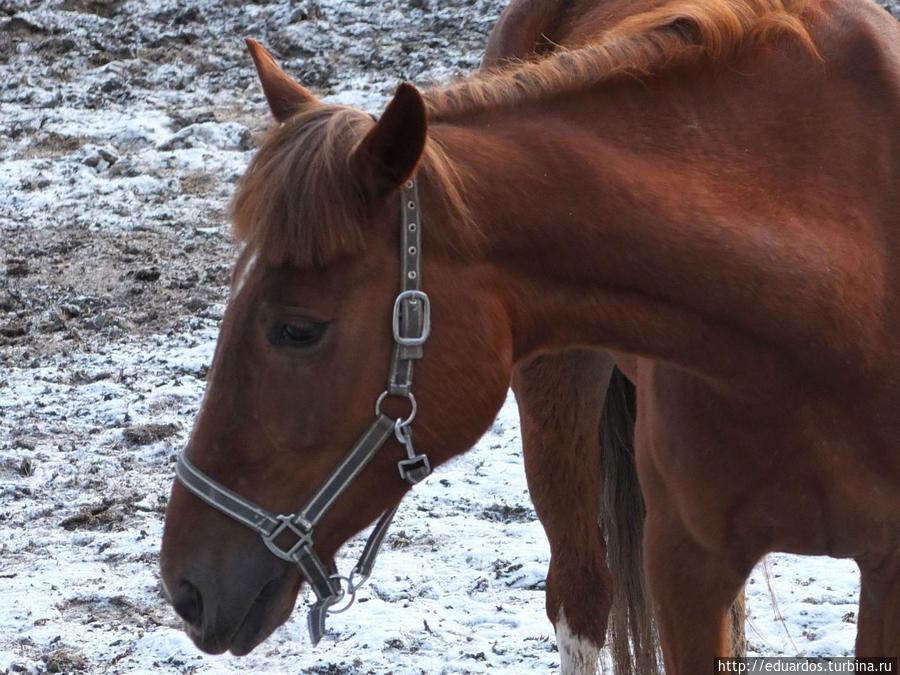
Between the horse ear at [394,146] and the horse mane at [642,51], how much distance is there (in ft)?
0.79

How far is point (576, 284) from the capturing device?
1974 millimetres

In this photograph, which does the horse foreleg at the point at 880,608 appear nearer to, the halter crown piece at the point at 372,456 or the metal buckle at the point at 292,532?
the halter crown piece at the point at 372,456

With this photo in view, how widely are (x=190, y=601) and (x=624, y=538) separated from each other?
159cm

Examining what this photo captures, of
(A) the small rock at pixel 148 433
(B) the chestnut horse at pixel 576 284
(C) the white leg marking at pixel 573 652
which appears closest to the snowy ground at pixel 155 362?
(A) the small rock at pixel 148 433

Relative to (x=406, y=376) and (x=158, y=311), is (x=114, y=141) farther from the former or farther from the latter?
(x=406, y=376)

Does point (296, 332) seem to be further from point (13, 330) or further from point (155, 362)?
point (13, 330)

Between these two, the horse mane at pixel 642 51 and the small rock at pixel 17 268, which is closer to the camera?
the horse mane at pixel 642 51

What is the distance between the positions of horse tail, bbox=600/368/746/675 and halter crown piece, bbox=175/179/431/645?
1.42m

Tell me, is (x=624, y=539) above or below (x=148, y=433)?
above

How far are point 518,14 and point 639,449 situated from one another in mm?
1428

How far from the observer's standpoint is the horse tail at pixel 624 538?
3195 mm

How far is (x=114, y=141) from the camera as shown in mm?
6996

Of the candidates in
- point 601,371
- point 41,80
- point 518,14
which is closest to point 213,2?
point 41,80

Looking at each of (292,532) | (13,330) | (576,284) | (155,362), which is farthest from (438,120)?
(13,330)
